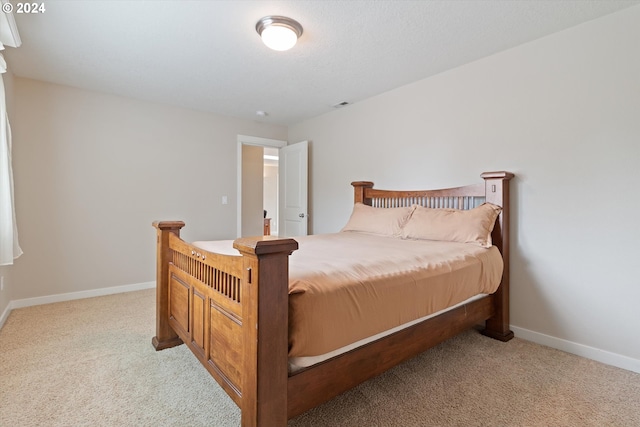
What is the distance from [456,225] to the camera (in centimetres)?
251

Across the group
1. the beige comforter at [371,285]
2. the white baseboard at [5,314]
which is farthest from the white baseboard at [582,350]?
the white baseboard at [5,314]

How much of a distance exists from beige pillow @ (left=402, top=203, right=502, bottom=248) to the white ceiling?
4.47 feet

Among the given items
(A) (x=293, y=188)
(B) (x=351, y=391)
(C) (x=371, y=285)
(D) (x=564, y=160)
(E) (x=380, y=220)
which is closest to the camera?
(C) (x=371, y=285)

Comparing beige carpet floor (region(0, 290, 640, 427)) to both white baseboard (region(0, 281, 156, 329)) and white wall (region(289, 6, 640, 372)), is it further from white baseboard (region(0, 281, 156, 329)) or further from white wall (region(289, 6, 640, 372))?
white baseboard (region(0, 281, 156, 329))

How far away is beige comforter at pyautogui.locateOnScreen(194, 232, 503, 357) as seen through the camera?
1.22 m

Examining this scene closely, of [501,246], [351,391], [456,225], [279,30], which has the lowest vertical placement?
[351,391]

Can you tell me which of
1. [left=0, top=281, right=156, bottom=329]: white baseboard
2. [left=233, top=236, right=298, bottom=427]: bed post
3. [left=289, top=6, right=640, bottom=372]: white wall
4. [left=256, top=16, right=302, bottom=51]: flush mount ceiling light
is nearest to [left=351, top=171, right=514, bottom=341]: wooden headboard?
[left=289, top=6, right=640, bottom=372]: white wall

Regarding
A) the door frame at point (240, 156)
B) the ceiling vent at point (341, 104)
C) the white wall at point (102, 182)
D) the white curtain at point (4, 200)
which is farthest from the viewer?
the door frame at point (240, 156)

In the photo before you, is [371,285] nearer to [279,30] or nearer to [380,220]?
[380,220]

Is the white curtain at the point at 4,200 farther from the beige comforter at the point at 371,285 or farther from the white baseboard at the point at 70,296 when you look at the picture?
the beige comforter at the point at 371,285

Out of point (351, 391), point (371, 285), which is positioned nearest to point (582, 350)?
point (351, 391)

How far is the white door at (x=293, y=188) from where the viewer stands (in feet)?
15.2

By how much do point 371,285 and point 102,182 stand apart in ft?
11.8

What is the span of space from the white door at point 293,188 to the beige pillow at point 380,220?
138cm
